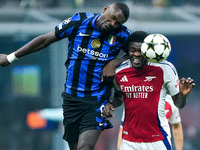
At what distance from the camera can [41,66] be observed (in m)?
9.55

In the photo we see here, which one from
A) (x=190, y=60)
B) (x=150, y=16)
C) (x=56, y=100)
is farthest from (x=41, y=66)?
(x=190, y=60)

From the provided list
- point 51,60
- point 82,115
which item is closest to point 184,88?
point 82,115

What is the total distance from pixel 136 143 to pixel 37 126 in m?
4.66

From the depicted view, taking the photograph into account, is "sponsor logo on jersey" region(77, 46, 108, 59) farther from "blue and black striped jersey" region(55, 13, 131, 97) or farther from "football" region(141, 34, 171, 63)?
"football" region(141, 34, 171, 63)

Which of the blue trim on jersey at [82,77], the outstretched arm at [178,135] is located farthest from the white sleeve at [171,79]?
the outstretched arm at [178,135]

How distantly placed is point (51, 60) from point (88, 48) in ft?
13.7

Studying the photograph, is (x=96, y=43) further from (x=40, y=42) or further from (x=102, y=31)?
(x=40, y=42)

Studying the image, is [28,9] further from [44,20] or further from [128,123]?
[128,123]

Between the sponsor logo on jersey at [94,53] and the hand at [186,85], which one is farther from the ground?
the sponsor logo on jersey at [94,53]

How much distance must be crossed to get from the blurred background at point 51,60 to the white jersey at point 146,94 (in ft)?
11.9

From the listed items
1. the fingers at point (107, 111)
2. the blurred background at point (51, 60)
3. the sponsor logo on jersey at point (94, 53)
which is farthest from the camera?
the blurred background at point (51, 60)

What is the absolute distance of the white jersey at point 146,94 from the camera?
5.32m

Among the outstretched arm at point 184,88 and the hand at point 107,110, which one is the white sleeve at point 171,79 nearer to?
the outstretched arm at point 184,88

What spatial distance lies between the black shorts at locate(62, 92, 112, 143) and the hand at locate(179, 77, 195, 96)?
0.86 meters
